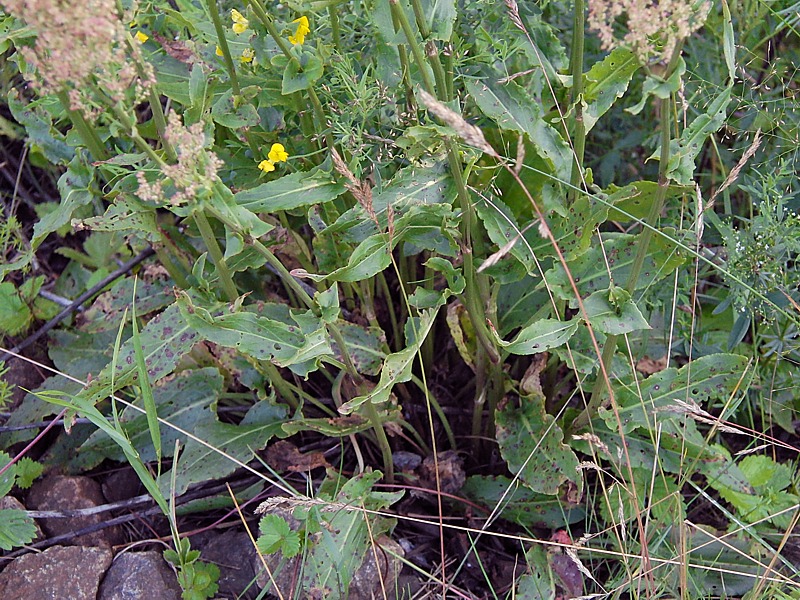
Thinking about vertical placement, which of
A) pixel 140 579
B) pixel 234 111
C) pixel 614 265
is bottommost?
pixel 140 579

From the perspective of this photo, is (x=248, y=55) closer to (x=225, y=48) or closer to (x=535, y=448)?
(x=225, y=48)

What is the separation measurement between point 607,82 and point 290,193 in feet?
2.45

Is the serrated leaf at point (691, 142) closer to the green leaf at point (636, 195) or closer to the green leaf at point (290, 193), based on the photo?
the green leaf at point (636, 195)

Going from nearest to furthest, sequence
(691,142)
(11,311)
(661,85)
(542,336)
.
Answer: (661,85) → (691,142) → (542,336) → (11,311)

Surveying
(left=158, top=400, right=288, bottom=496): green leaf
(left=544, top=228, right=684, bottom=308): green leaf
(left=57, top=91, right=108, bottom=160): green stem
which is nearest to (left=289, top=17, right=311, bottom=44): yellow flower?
(left=57, top=91, right=108, bottom=160): green stem

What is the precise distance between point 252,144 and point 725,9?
1.19 m

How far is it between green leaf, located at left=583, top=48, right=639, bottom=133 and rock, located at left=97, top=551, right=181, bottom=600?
1.65 meters

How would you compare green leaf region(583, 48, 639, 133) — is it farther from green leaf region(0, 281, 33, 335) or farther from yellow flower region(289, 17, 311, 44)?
green leaf region(0, 281, 33, 335)

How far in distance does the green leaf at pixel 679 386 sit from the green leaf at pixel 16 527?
1.67 m

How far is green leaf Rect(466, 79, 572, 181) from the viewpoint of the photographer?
5.74 feet

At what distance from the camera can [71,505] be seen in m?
2.25

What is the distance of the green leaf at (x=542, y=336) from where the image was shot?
1788 millimetres

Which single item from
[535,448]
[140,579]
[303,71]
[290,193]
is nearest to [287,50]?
[303,71]

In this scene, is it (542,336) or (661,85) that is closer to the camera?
(661,85)
